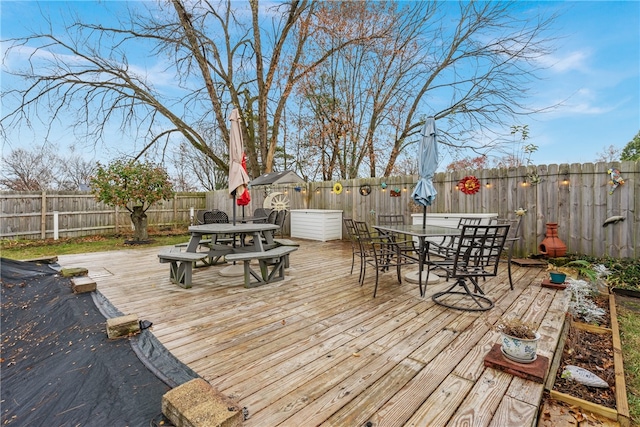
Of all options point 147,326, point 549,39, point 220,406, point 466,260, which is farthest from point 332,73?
point 220,406

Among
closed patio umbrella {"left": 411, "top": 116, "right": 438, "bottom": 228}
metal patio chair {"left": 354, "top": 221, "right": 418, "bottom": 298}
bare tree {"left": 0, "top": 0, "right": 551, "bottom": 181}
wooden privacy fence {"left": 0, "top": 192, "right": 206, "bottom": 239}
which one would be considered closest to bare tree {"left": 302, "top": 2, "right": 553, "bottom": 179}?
bare tree {"left": 0, "top": 0, "right": 551, "bottom": 181}

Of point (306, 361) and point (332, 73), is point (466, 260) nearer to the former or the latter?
point (306, 361)

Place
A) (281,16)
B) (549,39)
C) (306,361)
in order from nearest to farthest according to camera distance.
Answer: (306,361), (549,39), (281,16)

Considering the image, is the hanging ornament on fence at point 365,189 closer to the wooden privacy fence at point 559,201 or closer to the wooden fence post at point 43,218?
the wooden privacy fence at point 559,201

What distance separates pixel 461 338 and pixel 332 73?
11500 millimetres

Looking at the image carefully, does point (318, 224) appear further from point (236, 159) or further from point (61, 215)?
point (61, 215)

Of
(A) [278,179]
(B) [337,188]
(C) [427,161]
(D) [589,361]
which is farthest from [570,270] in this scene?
(A) [278,179]

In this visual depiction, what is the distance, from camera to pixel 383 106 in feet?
36.4

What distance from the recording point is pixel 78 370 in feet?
6.18

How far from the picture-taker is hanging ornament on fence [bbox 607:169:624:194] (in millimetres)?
4431

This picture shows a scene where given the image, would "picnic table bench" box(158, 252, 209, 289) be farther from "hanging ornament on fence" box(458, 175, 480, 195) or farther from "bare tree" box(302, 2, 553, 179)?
"bare tree" box(302, 2, 553, 179)

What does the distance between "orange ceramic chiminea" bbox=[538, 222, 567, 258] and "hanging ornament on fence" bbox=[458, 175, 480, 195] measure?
145cm

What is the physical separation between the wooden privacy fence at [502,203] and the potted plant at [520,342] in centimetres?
436

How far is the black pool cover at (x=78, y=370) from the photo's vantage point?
1.49 metres
